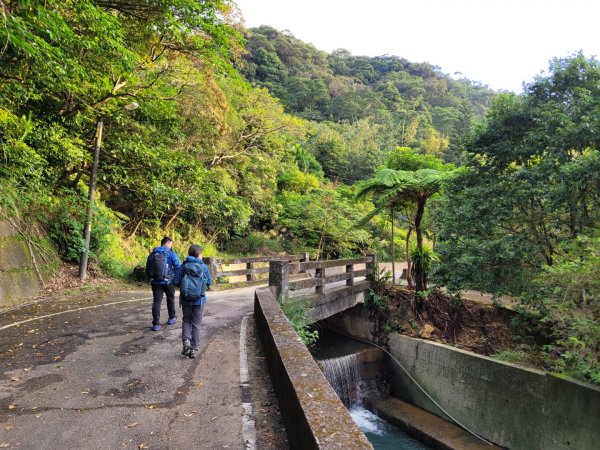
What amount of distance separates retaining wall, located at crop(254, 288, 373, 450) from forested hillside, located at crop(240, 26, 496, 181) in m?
33.2

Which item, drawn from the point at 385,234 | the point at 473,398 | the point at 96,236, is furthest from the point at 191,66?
the point at 385,234

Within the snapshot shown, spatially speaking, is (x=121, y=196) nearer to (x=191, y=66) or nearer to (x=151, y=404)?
(x=191, y=66)

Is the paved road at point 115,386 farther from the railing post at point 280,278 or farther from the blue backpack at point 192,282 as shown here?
the railing post at point 280,278

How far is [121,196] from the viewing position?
17.0 meters

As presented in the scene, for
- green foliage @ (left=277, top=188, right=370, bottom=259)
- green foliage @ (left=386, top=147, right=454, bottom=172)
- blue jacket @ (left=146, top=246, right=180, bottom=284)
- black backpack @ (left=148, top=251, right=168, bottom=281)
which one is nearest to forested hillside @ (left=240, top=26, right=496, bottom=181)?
green foliage @ (left=277, top=188, right=370, bottom=259)

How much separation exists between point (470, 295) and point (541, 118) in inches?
282

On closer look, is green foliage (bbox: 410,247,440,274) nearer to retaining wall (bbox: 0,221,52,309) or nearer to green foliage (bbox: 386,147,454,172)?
green foliage (bbox: 386,147,454,172)

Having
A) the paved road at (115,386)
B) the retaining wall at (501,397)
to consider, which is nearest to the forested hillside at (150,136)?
the paved road at (115,386)

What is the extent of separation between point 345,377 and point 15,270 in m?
9.15

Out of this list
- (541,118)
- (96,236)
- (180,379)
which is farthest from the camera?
(96,236)

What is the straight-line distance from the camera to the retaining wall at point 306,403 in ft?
7.59

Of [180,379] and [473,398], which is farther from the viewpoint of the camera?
[473,398]

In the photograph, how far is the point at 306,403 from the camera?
279 centimetres

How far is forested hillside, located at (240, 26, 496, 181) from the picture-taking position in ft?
132
